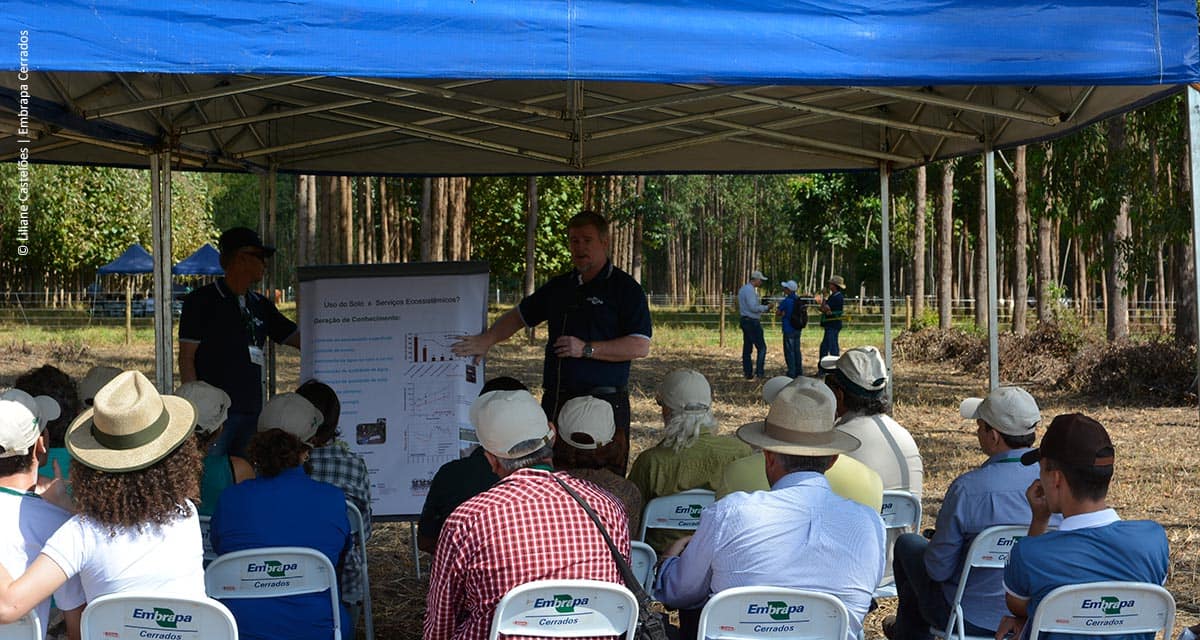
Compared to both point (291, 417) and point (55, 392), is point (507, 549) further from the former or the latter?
point (55, 392)

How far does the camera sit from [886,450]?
4.61 m

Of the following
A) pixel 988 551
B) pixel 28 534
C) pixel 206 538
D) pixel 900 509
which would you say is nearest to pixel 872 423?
pixel 900 509

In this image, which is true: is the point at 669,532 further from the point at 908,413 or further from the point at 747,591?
the point at 908,413

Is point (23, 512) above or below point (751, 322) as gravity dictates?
below

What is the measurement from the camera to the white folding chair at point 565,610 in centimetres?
284

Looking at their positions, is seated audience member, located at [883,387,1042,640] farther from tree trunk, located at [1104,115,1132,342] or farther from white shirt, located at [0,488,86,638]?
tree trunk, located at [1104,115,1132,342]

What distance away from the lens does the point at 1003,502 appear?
3891mm

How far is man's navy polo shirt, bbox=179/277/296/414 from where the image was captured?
607cm

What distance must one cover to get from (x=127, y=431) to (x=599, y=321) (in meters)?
3.33

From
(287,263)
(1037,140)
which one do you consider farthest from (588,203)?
(287,263)

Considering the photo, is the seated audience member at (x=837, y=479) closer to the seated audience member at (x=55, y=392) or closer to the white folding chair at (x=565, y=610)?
the white folding chair at (x=565, y=610)

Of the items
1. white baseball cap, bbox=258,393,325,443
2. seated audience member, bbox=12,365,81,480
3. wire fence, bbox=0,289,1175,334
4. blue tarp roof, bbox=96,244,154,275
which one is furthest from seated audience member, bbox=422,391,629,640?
blue tarp roof, bbox=96,244,154,275

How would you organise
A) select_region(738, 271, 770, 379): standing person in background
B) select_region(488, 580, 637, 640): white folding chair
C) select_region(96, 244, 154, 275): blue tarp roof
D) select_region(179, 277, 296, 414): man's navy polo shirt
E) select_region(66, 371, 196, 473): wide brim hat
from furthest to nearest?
select_region(96, 244, 154, 275): blue tarp roof → select_region(738, 271, 770, 379): standing person in background → select_region(179, 277, 296, 414): man's navy polo shirt → select_region(66, 371, 196, 473): wide brim hat → select_region(488, 580, 637, 640): white folding chair

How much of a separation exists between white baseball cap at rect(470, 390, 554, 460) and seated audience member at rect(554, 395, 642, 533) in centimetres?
62
